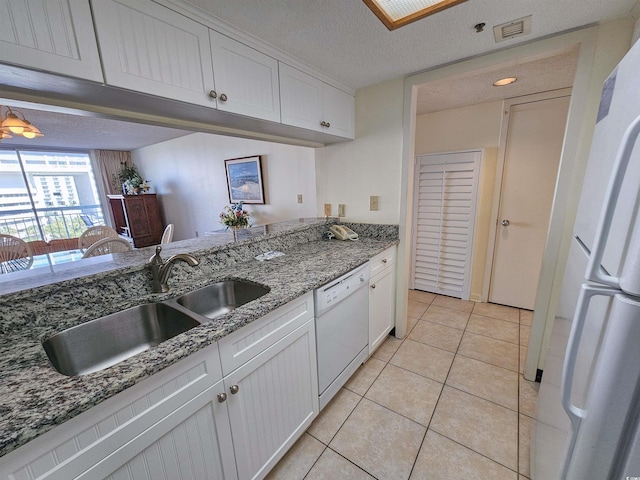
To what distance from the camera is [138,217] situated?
5.21 m

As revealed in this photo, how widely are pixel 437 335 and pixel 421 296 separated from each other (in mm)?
821

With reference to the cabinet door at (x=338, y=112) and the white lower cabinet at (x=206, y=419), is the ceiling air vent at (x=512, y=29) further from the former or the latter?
the white lower cabinet at (x=206, y=419)

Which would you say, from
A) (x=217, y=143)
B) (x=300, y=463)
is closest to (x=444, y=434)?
(x=300, y=463)

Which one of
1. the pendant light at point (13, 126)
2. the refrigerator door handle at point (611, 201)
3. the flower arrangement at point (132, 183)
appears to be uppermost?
the pendant light at point (13, 126)

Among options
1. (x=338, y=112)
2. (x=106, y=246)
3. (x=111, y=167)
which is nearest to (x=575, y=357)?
(x=338, y=112)

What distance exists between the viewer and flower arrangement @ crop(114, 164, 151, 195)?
511 cm

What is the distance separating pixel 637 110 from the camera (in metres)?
0.54

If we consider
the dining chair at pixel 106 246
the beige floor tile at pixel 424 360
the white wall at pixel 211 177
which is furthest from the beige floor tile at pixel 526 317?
the dining chair at pixel 106 246

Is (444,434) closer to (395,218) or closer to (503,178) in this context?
(395,218)

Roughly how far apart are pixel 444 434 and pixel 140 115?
2.33 meters

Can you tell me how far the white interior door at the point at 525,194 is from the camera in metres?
2.30

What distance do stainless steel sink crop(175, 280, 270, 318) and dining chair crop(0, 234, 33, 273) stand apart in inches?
85.3

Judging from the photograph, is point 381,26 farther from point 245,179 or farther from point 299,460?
point 245,179

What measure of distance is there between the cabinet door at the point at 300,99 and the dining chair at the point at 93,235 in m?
2.39
